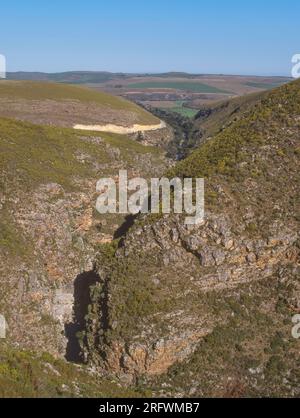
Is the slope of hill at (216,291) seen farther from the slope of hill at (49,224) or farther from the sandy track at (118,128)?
the sandy track at (118,128)

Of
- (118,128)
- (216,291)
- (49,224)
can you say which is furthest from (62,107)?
(216,291)

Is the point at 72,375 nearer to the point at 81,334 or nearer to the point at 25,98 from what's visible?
the point at 81,334

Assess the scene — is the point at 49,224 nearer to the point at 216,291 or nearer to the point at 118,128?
the point at 216,291

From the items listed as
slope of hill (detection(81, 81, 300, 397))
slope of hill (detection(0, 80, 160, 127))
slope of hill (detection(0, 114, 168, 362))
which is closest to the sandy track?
slope of hill (detection(0, 80, 160, 127))

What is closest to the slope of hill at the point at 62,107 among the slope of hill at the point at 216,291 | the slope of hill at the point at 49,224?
the slope of hill at the point at 49,224

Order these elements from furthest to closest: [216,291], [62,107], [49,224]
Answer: [62,107]
[49,224]
[216,291]

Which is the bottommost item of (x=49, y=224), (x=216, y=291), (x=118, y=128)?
(x=216, y=291)
